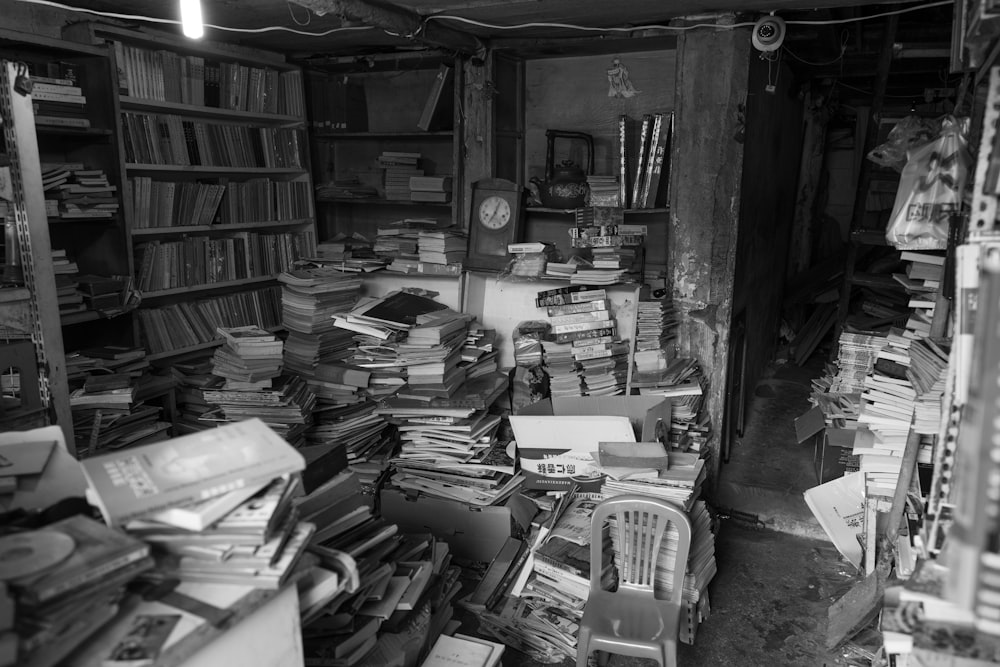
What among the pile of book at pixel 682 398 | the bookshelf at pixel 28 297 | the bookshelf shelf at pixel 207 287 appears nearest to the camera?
the bookshelf at pixel 28 297

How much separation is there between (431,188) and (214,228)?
1.36m

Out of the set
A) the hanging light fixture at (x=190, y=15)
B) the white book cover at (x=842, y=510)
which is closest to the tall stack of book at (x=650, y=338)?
the white book cover at (x=842, y=510)

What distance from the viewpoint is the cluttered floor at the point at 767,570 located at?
2.88m

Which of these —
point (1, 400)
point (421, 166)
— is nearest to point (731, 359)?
point (421, 166)

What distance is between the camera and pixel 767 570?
3.42 m

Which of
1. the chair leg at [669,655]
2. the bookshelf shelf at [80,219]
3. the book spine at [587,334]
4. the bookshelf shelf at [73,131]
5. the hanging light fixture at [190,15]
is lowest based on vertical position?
the chair leg at [669,655]

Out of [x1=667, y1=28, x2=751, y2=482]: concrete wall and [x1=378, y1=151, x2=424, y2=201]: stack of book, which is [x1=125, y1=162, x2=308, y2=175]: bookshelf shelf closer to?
[x1=378, y1=151, x2=424, y2=201]: stack of book

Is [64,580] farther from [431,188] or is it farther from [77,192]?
[431,188]

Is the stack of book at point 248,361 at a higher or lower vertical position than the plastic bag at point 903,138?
lower

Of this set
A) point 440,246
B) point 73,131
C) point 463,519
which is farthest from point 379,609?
point 73,131

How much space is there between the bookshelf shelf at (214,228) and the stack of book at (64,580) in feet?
9.64

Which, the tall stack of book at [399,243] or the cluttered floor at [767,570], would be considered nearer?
the cluttered floor at [767,570]

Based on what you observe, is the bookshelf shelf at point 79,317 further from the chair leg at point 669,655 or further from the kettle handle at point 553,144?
the chair leg at point 669,655

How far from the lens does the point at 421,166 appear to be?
196 inches
